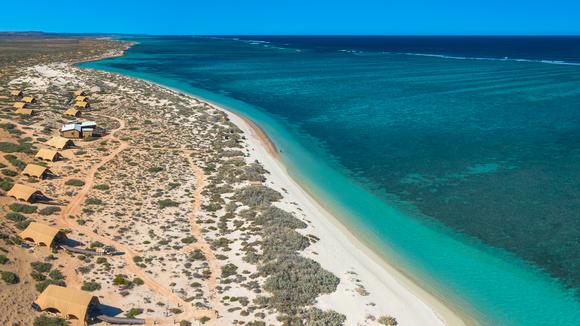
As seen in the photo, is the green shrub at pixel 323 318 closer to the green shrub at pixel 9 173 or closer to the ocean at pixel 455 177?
the ocean at pixel 455 177

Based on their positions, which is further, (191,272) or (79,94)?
(79,94)

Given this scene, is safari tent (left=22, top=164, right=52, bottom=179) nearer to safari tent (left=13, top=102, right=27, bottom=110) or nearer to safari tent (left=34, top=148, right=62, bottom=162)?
safari tent (left=34, top=148, right=62, bottom=162)

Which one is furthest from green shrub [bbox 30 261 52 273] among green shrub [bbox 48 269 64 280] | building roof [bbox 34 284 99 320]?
building roof [bbox 34 284 99 320]

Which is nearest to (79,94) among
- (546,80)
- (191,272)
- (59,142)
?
(59,142)

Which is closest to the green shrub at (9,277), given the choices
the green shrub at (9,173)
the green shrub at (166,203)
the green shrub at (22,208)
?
the green shrub at (22,208)

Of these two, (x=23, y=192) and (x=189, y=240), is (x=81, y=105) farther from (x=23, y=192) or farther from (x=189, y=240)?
(x=189, y=240)

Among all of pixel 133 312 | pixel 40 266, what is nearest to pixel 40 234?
pixel 40 266

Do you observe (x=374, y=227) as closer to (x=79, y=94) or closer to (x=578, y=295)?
(x=578, y=295)
